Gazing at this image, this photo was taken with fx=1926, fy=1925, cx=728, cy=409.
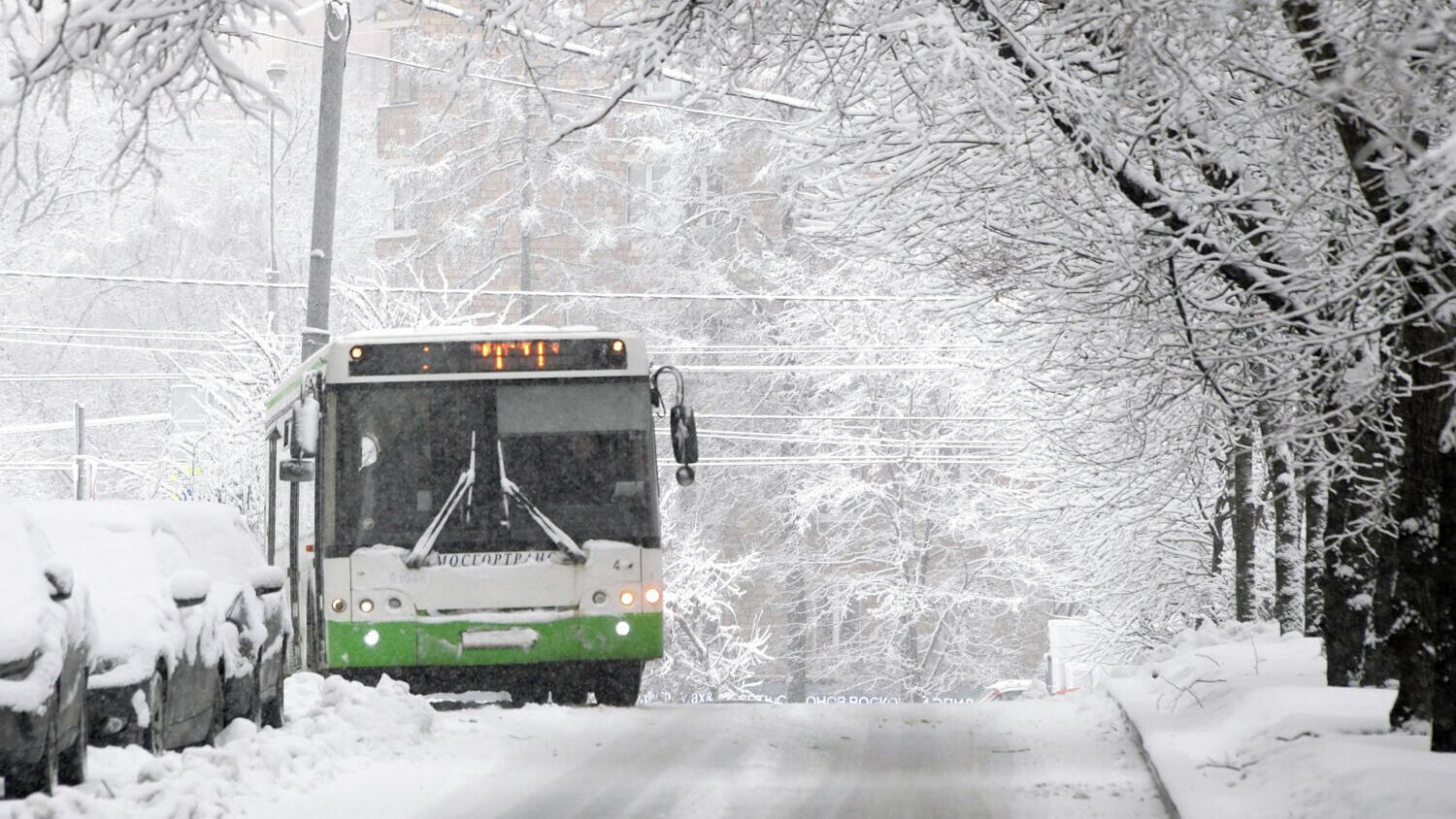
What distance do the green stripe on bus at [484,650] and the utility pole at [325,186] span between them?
713 centimetres

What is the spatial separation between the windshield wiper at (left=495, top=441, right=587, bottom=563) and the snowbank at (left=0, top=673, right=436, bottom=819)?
2.12 m

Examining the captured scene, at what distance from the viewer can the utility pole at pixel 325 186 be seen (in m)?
21.7

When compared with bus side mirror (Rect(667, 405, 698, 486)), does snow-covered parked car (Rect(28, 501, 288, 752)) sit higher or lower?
lower

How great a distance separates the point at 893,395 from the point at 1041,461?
15107mm

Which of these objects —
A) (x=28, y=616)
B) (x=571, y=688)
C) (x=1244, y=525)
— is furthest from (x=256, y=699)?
(x=1244, y=525)

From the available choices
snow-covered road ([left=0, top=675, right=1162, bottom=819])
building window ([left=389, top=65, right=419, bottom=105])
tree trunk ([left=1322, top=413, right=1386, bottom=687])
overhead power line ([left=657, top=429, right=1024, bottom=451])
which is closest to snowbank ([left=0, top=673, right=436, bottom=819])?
snow-covered road ([left=0, top=675, right=1162, bottom=819])

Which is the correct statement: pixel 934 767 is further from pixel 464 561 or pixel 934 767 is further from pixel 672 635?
pixel 672 635

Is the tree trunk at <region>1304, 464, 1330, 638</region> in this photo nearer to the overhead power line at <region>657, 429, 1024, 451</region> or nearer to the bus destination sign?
the bus destination sign

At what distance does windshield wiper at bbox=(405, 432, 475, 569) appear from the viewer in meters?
15.2


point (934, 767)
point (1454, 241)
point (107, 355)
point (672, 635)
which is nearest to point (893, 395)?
point (672, 635)

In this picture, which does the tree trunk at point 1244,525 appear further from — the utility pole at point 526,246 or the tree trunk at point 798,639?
the utility pole at point 526,246

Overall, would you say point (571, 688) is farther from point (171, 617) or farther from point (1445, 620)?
point (1445, 620)

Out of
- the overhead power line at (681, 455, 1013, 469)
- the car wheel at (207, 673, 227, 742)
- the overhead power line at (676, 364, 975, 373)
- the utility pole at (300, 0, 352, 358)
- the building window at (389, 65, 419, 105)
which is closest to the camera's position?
the car wheel at (207, 673, 227, 742)

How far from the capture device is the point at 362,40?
71.6m
